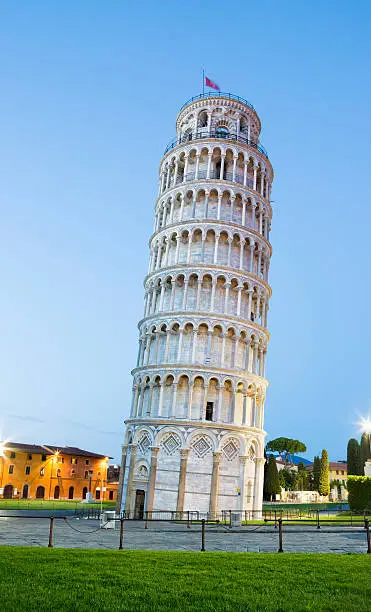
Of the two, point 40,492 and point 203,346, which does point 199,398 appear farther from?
point 40,492

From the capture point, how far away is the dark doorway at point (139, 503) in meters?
42.9

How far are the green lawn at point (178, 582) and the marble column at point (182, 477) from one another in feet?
88.5

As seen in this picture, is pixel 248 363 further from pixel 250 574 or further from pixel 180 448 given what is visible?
pixel 250 574

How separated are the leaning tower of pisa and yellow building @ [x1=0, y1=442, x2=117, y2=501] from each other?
4314 cm

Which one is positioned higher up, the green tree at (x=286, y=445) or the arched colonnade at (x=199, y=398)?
the arched colonnade at (x=199, y=398)

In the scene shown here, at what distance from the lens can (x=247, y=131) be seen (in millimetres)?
55531

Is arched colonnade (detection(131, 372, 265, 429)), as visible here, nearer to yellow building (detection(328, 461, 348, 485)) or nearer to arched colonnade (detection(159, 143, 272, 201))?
arched colonnade (detection(159, 143, 272, 201))

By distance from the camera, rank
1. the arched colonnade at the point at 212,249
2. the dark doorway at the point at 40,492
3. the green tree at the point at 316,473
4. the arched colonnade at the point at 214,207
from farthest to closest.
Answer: the dark doorway at the point at 40,492 → the green tree at the point at 316,473 → the arched colonnade at the point at 214,207 → the arched colonnade at the point at 212,249

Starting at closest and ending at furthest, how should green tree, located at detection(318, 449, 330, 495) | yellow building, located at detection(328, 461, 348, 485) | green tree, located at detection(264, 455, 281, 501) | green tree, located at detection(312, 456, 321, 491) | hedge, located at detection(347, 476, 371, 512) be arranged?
hedge, located at detection(347, 476, 371, 512)
green tree, located at detection(264, 455, 281, 501)
green tree, located at detection(318, 449, 330, 495)
green tree, located at detection(312, 456, 321, 491)
yellow building, located at detection(328, 461, 348, 485)

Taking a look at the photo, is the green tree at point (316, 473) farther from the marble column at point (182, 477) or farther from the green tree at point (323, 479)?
the marble column at point (182, 477)

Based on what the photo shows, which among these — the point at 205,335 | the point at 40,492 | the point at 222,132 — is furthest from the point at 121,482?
the point at 40,492

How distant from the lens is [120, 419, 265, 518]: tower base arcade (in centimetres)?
4147

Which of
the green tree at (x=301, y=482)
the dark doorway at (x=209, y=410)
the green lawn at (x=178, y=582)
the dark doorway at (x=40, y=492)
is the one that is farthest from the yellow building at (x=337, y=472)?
the green lawn at (x=178, y=582)

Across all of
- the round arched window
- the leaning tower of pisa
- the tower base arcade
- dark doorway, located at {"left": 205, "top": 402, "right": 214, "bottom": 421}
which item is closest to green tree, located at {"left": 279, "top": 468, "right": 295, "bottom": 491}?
the leaning tower of pisa
